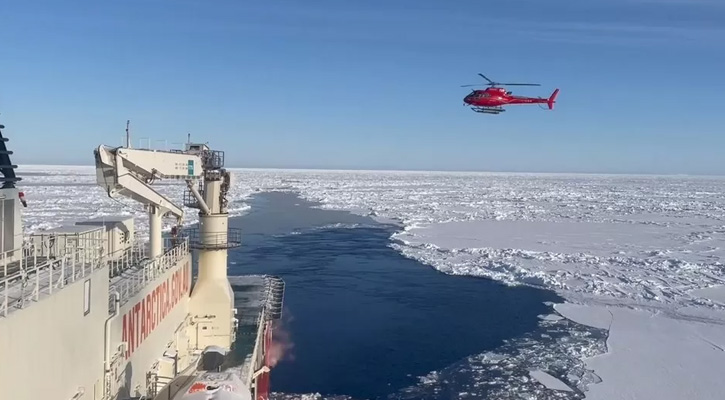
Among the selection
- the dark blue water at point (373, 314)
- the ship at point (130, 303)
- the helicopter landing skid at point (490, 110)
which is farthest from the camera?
the helicopter landing skid at point (490, 110)

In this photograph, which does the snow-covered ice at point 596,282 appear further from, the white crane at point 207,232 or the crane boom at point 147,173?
the white crane at point 207,232

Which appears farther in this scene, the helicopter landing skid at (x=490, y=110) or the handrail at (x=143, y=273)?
the helicopter landing skid at (x=490, y=110)

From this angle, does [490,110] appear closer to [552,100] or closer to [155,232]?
[552,100]

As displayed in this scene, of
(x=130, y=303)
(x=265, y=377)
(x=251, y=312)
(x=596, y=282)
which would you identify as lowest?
(x=265, y=377)

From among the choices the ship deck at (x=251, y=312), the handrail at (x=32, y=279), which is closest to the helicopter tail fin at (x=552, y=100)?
the ship deck at (x=251, y=312)

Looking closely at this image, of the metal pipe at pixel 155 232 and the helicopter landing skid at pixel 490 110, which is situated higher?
the helicopter landing skid at pixel 490 110

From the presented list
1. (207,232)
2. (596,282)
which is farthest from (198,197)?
(596,282)
